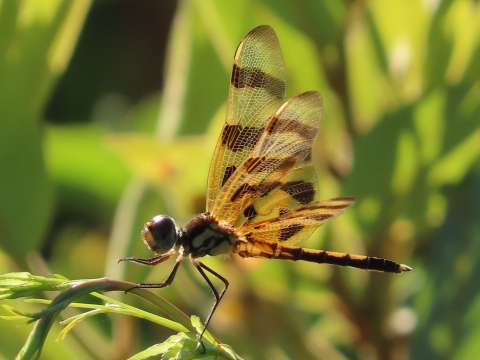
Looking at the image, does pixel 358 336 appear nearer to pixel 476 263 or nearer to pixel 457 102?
pixel 476 263

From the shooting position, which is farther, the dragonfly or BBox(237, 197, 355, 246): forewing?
the dragonfly

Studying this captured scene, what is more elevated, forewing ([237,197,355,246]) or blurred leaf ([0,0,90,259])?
blurred leaf ([0,0,90,259])

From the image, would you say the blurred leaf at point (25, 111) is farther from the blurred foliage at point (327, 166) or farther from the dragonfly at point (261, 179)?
the dragonfly at point (261, 179)

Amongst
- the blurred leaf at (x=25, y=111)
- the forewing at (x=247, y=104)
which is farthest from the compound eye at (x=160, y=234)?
the blurred leaf at (x=25, y=111)

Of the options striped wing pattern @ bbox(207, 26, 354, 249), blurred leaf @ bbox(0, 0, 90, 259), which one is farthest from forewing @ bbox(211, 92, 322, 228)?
blurred leaf @ bbox(0, 0, 90, 259)

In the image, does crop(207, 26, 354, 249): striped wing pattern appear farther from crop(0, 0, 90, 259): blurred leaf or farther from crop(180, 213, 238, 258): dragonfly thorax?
crop(0, 0, 90, 259): blurred leaf

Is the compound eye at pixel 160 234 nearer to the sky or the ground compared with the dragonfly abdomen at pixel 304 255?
nearer to the sky
